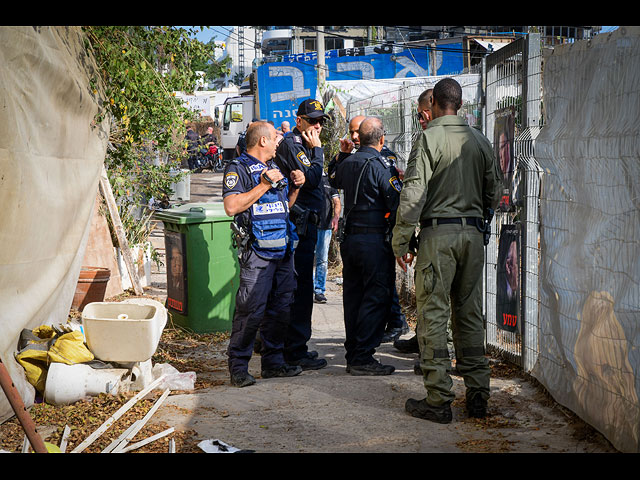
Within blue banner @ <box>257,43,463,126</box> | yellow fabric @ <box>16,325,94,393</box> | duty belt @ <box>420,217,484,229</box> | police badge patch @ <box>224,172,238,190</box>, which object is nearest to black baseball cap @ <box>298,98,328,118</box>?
police badge patch @ <box>224,172,238,190</box>

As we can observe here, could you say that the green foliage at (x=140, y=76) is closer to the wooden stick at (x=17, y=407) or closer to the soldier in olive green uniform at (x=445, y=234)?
the soldier in olive green uniform at (x=445, y=234)

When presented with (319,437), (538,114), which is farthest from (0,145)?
(538,114)

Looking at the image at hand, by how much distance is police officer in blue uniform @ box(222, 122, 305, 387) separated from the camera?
210 inches

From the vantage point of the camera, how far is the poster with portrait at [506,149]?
539 cm

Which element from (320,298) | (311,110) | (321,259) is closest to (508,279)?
(311,110)

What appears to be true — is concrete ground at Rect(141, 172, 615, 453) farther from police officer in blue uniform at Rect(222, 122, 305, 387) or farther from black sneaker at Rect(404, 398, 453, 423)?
police officer in blue uniform at Rect(222, 122, 305, 387)

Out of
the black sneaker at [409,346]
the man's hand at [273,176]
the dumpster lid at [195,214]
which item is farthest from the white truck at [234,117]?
the man's hand at [273,176]

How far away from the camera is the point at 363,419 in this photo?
4445mm

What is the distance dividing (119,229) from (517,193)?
16.3 feet

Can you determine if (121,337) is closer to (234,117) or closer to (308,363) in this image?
(308,363)
